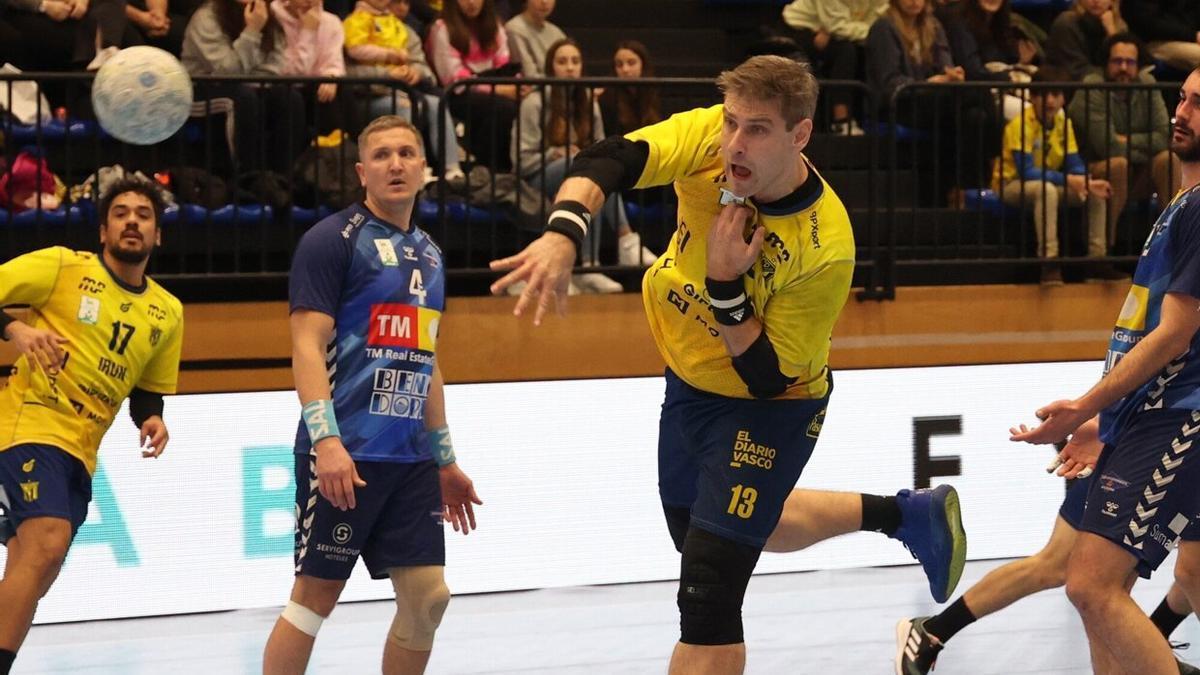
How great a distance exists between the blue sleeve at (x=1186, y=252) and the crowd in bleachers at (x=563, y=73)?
459cm

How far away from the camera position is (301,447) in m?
5.66

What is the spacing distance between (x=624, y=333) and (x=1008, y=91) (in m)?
3.06

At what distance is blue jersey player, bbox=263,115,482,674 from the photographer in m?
5.57

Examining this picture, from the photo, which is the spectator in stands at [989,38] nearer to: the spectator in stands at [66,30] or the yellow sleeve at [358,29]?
the yellow sleeve at [358,29]

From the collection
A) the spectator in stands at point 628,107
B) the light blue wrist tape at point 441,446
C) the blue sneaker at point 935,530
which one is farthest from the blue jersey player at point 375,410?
the spectator in stands at point 628,107

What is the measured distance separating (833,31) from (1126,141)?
2.11m

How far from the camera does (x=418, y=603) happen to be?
5.67 metres

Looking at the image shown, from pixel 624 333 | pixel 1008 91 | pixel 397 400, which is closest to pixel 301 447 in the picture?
pixel 397 400

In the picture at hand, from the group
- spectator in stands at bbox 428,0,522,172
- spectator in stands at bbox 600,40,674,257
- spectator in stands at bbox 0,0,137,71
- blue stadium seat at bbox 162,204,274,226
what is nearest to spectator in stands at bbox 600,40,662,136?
spectator in stands at bbox 600,40,674,257

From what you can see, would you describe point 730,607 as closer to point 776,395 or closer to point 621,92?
point 776,395

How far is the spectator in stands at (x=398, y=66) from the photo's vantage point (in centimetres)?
936

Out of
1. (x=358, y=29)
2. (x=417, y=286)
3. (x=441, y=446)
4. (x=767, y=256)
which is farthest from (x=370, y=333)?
(x=358, y=29)

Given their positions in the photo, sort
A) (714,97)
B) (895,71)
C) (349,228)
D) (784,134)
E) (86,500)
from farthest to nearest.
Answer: (895,71), (714,97), (86,500), (349,228), (784,134)

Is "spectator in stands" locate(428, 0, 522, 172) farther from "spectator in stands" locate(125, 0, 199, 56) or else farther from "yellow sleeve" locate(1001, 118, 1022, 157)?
"yellow sleeve" locate(1001, 118, 1022, 157)
